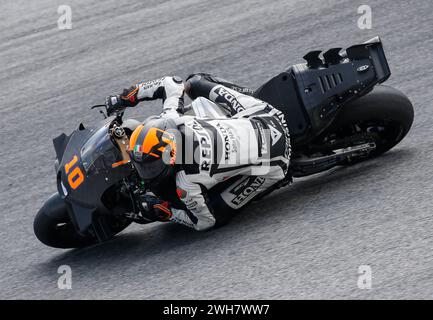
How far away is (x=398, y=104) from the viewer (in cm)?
561

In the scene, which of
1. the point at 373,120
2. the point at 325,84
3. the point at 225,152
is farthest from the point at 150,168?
the point at 373,120

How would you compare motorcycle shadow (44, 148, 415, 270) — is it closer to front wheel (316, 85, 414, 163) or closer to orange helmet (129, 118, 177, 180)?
front wheel (316, 85, 414, 163)

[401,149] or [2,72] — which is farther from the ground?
[2,72]

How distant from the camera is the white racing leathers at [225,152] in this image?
16.9 ft

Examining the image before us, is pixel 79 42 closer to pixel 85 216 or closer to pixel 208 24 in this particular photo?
pixel 208 24

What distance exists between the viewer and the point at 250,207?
588 centimetres

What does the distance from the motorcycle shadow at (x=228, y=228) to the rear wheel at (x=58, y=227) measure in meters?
0.10

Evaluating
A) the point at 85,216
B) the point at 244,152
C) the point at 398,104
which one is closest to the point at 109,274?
the point at 85,216

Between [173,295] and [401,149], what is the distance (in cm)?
221

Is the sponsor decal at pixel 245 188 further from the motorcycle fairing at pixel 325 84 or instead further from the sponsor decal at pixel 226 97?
the sponsor decal at pixel 226 97

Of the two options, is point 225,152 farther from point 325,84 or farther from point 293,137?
Answer: point 325,84

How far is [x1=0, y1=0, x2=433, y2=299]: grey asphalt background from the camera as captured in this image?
4.85 metres

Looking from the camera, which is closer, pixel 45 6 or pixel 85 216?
pixel 85 216
